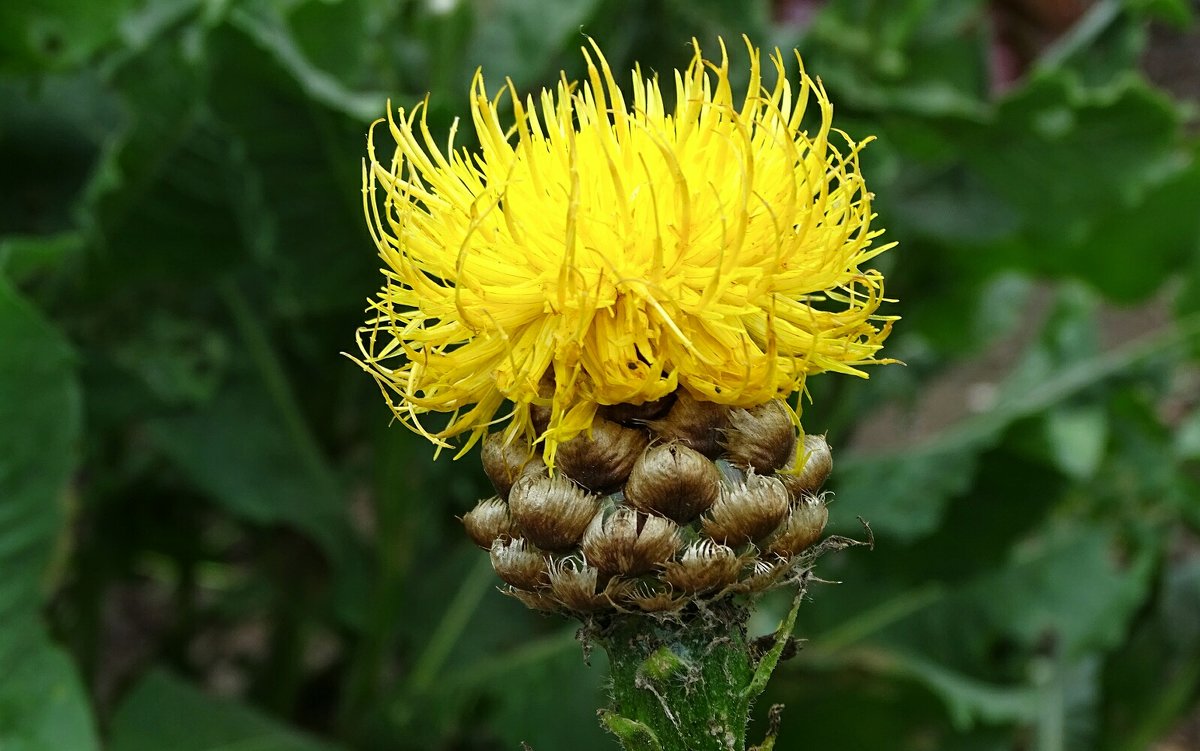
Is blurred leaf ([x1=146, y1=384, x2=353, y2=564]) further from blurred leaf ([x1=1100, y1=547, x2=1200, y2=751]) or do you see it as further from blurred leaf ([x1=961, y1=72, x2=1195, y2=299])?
blurred leaf ([x1=1100, y1=547, x2=1200, y2=751])

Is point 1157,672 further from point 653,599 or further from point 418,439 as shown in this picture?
point 653,599

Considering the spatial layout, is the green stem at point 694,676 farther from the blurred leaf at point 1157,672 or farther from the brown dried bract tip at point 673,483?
the blurred leaf at point 1157,672

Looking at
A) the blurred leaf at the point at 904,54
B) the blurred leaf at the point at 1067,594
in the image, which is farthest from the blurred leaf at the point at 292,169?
the blurred leaf at the point at 1067,594

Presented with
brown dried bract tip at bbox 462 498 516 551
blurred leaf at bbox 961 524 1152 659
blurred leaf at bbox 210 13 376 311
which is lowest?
brown dried bract tip at bbox 462 498 516 551

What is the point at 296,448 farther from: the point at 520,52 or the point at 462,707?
the point at 520,52

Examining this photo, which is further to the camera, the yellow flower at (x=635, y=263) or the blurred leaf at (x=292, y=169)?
the blurred leaf at (x=292, y=169)

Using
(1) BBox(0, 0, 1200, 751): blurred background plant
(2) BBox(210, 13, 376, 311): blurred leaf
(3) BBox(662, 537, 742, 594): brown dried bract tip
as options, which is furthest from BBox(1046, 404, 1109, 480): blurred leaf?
(3) BBox(662, 537, 742, 594): brown dried bract tip
